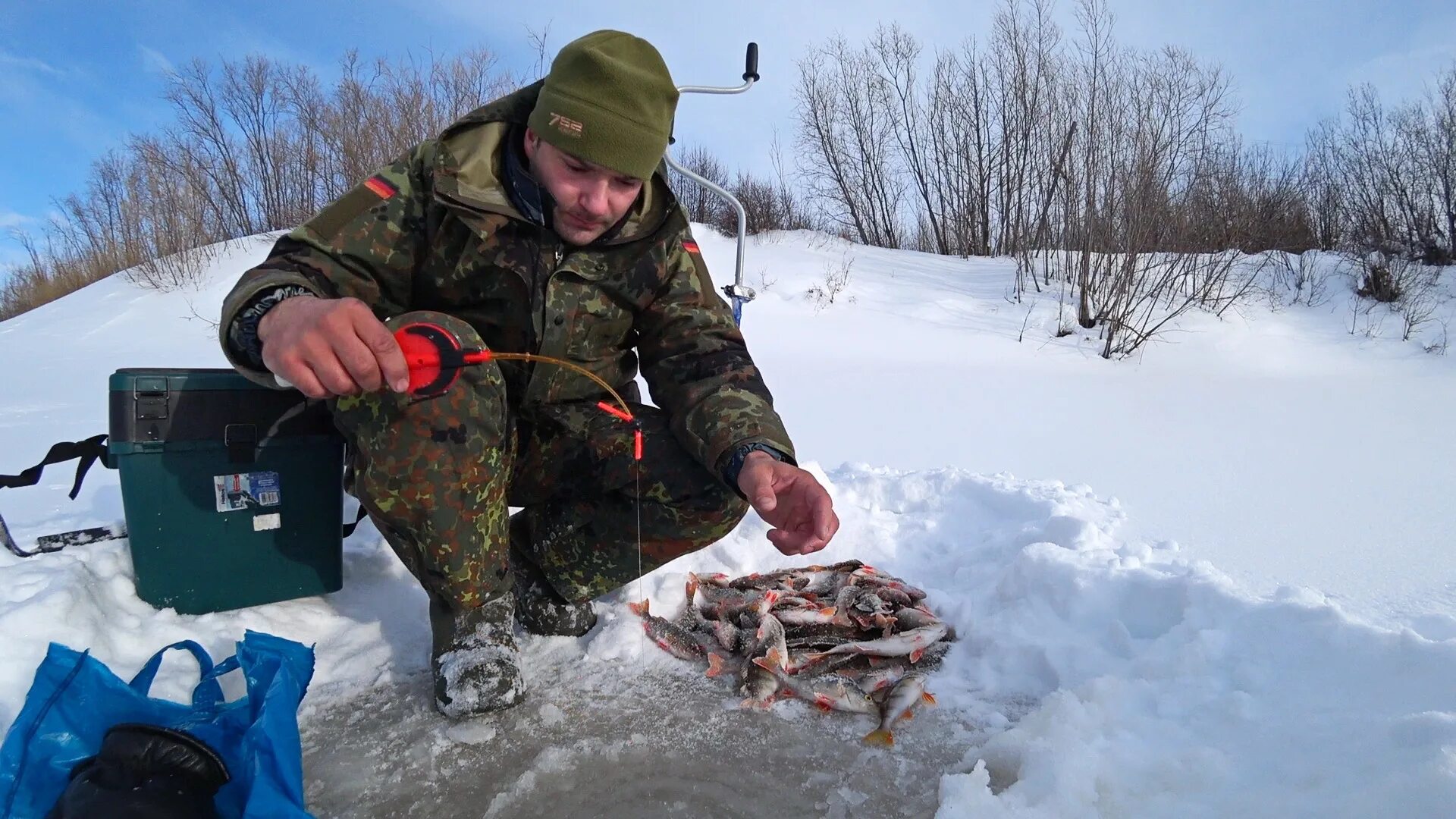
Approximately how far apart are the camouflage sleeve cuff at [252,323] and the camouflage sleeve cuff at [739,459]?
2.92ft

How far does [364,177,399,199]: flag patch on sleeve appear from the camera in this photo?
173 centimetres

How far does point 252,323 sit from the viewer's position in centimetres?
143

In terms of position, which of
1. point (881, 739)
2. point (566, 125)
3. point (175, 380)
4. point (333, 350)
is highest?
point (566, 125)

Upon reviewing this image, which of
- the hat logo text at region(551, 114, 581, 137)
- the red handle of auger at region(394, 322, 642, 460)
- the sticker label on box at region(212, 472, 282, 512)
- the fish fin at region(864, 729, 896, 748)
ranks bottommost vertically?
the fish fin at region(864, 729, 896, 748)

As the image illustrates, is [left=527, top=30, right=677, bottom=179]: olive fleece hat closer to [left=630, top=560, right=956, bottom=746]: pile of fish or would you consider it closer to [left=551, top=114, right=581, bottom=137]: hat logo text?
[left=551, top=114, right=581, bottom=137]: hat logo text

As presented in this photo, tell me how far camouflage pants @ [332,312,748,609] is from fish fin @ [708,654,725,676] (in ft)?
0.89

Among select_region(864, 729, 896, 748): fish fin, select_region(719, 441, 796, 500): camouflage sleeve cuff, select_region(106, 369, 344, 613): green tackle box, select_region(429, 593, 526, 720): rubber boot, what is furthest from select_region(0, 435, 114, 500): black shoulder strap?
select_region(864, 729, 896, 748): fish fin

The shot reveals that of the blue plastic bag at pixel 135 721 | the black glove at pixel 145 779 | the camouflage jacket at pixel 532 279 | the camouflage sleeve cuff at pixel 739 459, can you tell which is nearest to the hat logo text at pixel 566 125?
the camouflage jacket at pixel 532 279

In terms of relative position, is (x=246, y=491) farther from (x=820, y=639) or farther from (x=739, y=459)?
(x=820, y=639)

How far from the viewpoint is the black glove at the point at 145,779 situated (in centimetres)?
104

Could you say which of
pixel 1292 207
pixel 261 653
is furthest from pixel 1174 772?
pixel 1292 207

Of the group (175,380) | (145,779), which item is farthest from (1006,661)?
(175,380)

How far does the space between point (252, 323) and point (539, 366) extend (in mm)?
593

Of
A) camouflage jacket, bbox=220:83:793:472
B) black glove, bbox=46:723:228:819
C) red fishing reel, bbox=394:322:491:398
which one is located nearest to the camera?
black glove, bbox=46:723:228:819
